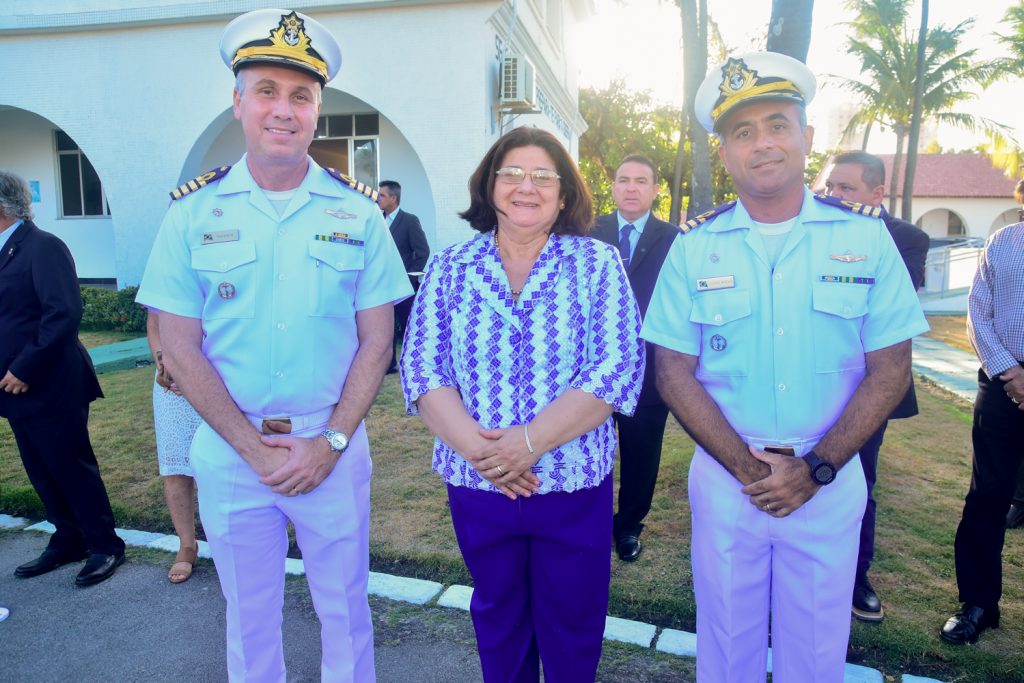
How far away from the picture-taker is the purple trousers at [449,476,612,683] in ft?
7.22

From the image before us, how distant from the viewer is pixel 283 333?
228cm

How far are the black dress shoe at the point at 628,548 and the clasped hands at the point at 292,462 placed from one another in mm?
2121

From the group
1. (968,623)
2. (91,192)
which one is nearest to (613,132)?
(91,192)

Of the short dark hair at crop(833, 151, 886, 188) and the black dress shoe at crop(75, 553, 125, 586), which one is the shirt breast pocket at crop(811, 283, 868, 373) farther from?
the black dress shoe at crop(75, 553, 125, 586)

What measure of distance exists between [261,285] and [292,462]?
0.58 m

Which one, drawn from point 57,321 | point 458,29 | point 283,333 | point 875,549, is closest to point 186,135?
point 458,29

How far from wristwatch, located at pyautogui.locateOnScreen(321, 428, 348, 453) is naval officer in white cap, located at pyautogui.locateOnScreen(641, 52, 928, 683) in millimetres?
1050

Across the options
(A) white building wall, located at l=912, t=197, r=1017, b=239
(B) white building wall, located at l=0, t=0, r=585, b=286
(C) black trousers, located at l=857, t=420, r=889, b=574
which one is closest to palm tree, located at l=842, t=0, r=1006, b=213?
(A) white building wall, located at l=912, t=197, r=1017, b=239

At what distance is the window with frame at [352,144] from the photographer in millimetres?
12461

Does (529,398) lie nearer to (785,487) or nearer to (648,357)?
(785,487)

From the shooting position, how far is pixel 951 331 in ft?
46.2

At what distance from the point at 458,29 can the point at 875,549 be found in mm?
8466

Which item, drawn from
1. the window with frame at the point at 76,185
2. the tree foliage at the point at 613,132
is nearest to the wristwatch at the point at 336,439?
the window with frame at the point at 76,185

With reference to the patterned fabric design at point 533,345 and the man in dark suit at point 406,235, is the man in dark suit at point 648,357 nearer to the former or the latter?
the patterned fabric design at point 533,345
